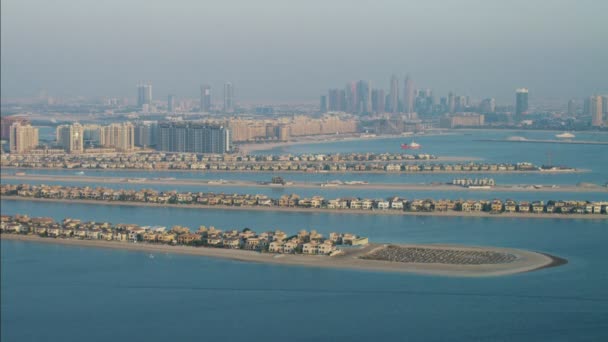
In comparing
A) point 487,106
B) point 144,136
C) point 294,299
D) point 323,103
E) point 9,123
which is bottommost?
point 294,299

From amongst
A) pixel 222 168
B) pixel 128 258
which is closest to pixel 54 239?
pixel 128 258

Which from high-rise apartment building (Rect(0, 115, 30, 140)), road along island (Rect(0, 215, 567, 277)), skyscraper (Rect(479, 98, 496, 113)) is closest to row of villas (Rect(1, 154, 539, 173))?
high-rise apartment building (Rect(0, 115, 30, 140))

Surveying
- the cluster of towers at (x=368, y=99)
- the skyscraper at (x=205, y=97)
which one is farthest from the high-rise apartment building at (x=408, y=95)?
the skyscraper at (x=205, y=97)

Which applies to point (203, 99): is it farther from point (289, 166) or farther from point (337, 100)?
point (289, 166)

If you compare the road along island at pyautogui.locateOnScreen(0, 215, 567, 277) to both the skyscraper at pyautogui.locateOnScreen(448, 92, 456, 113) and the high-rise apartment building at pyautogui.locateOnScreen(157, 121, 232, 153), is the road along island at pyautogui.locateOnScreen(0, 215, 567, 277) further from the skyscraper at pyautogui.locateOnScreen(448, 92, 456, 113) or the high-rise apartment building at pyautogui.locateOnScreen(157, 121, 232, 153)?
the skyscraper at pyautogui.locateOnScreen(448, 92, 456, 113)

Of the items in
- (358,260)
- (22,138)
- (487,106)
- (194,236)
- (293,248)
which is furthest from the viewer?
(487,106)

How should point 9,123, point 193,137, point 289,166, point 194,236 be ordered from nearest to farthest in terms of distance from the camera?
point 194,236 → point 289,166 → point 193,137 → point 9,123

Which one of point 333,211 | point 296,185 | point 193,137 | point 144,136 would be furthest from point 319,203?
point 144,136
